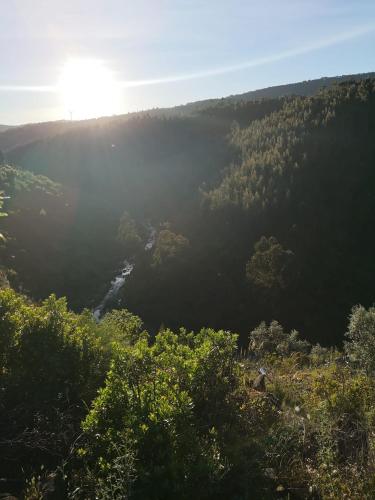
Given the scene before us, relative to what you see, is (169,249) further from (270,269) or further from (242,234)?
(242,234)

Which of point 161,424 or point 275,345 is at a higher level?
point 161,424

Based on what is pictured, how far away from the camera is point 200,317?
297 ft

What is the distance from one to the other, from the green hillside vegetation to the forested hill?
2391 inches

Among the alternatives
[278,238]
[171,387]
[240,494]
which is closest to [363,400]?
[240,494]

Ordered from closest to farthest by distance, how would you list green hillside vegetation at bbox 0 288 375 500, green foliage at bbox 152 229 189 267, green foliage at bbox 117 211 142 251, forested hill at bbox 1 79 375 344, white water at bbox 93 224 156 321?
green hillside vegetation at bbox 0 288 375 500 → white water at bbox 93 224 156 321 → forested hill at bbox 1 79 375 344 → green foliage at bbox 152 229 189 267 → green foliage at bbox 117 211 142 251

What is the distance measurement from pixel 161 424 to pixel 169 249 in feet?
305

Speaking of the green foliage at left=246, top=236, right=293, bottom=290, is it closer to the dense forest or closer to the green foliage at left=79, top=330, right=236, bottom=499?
the dense forest

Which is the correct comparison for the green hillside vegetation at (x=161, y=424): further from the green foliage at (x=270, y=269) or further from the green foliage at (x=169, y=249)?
the green foliage at (x=169, y=249)

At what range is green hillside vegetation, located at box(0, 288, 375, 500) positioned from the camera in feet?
22.3

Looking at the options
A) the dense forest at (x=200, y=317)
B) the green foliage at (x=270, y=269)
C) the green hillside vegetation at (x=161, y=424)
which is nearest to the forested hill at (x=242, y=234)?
the green foliage at (x=270, y=269)

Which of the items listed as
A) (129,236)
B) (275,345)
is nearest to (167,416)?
(275,345)

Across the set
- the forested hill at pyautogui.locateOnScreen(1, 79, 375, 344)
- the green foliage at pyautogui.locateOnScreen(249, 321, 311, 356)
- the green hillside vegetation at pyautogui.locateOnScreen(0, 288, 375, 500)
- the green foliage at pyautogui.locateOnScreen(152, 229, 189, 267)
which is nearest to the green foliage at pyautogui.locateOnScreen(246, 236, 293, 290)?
the forested hill at pyautogui.locateOnScreen(1, 79, 375, 344)

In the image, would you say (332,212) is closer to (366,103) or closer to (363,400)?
(366,103)

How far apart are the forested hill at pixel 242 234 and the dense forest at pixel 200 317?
1.84 ft
